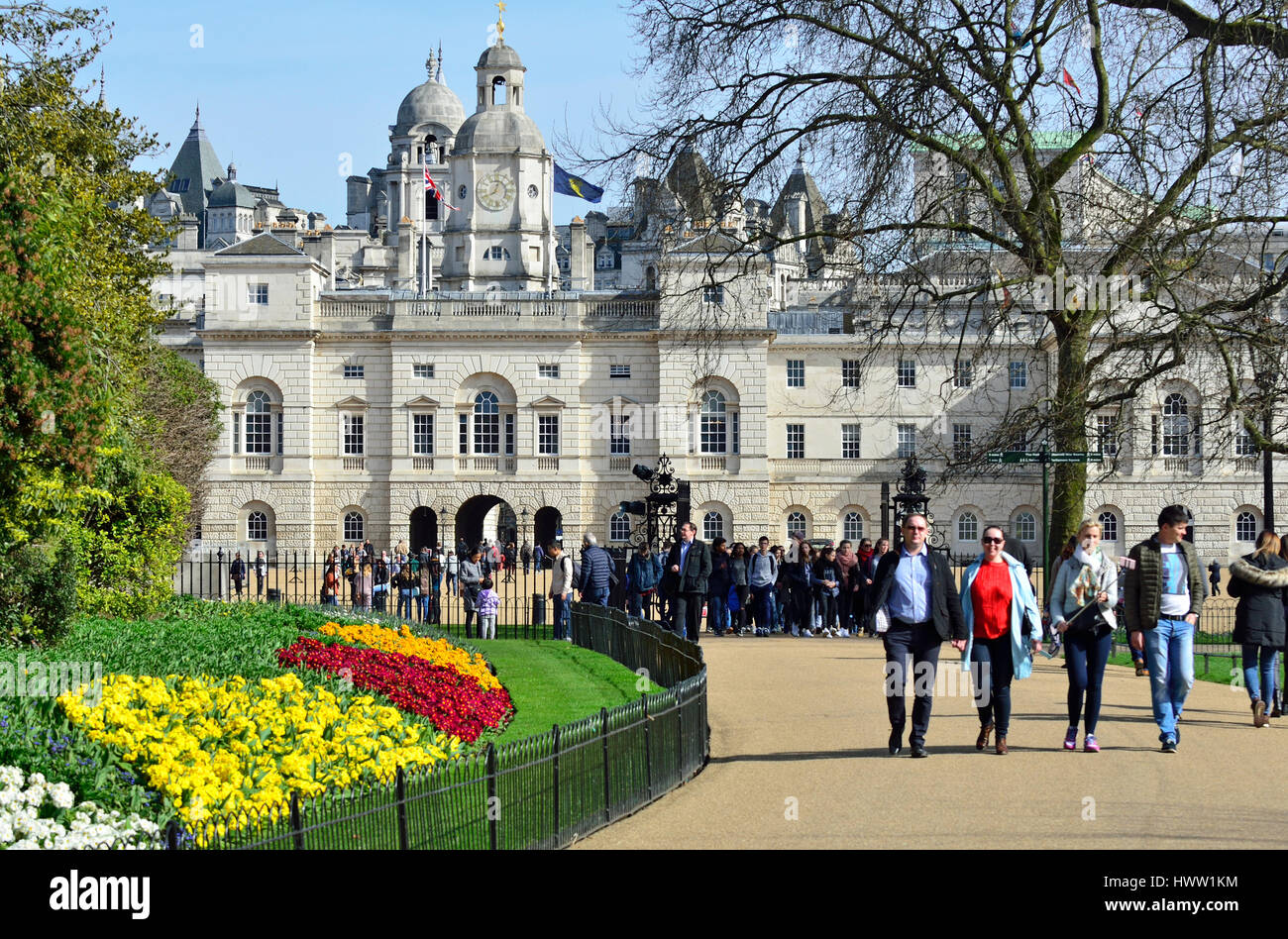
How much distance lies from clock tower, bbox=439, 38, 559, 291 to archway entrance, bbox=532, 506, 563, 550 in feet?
91.0

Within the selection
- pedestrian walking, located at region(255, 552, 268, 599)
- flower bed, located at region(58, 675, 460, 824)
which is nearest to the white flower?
flower bed, located at region(58, 675, 460, 824)

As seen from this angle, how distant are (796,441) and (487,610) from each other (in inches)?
1422

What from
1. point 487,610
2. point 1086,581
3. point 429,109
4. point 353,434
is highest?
point 429,109

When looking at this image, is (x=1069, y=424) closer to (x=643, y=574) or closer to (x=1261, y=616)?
(x=1261, y=616)

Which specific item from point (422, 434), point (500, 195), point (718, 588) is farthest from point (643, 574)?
point (500, 195)

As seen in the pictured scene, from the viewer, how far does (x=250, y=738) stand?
965cm

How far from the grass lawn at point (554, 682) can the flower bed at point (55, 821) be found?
4084 millimetres

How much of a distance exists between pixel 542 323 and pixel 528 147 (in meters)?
31.5

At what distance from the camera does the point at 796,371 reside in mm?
59594

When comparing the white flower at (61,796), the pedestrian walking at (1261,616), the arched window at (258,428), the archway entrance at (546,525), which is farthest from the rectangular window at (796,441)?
the white flower at (61,796)
